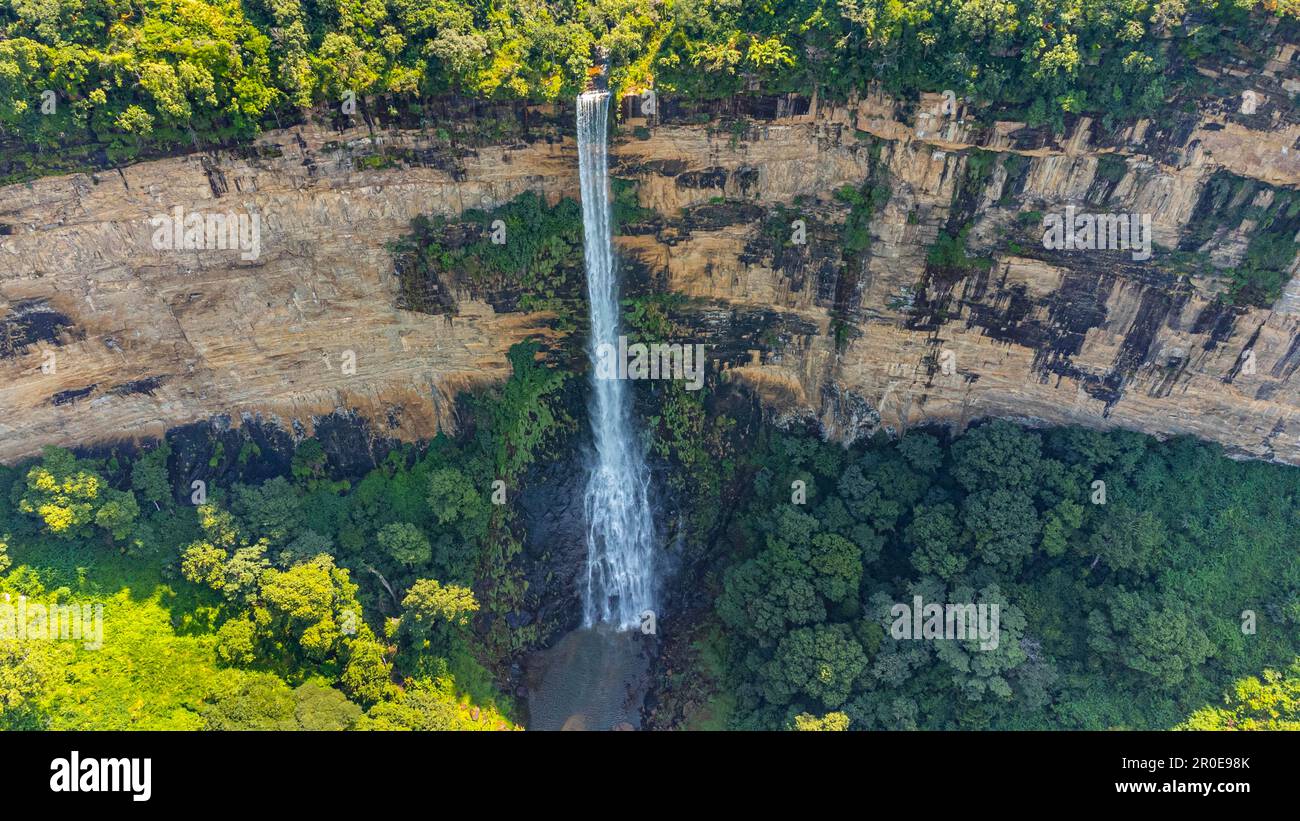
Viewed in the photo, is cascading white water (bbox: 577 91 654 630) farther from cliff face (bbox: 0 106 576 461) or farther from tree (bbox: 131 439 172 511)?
tree (bbox: 131 439 172 511)

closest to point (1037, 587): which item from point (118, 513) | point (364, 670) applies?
point (364, 670)

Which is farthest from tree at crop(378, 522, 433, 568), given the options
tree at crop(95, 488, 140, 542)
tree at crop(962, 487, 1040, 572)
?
tree at crop(962, 487, 1040, 572)

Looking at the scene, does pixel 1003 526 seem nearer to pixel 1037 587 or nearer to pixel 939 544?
pixel 939 544

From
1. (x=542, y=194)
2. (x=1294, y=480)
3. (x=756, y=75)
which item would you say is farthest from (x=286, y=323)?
(x=1294, y=480)

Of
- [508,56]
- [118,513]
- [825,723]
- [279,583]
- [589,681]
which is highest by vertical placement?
[508,56]

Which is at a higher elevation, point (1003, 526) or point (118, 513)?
point (1003, 526)

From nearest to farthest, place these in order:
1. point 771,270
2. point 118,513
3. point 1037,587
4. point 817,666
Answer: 1. point 118,513
2. point 817,666
3. point 1037,587
4. point 771,270
